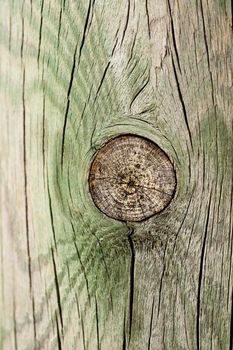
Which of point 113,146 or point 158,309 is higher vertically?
point 113,146

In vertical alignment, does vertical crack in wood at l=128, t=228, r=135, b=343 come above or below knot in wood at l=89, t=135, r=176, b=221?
below

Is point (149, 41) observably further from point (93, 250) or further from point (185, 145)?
point (93, 250)

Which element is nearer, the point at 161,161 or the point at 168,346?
the point at 161,161

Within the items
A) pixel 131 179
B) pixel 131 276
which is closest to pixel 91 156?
pixel 131 179

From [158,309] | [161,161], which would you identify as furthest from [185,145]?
[158,309]
